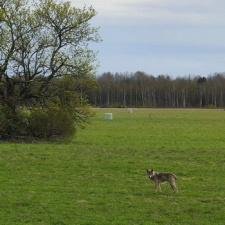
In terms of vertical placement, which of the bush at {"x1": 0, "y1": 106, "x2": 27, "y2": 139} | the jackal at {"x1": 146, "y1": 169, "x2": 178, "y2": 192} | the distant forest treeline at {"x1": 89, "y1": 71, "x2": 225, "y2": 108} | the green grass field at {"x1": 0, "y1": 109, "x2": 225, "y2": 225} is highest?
the distant forest treeline at {"x1": 89, "y1": 71, "x2": 225, "y2": 108}

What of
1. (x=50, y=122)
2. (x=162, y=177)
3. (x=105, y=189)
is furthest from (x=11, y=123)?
(x=162, y=177)

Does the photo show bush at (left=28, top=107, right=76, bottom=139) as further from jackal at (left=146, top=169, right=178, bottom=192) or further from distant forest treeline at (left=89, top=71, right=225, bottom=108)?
distant forest treeline at (left=89, top=71, right=225, bottom=108)

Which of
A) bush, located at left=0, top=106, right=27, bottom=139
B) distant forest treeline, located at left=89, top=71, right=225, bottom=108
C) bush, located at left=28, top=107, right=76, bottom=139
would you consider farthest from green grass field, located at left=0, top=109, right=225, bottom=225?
distant forest treeline, located at left=89, top=71, right=225, bottom=108

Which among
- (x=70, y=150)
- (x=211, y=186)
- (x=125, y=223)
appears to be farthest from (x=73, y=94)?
(x=125, y=223)

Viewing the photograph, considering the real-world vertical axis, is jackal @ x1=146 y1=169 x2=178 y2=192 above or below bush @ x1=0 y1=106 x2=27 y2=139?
below

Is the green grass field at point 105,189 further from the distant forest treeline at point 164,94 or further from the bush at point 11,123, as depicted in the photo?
the distant forest treeline at point 164,94

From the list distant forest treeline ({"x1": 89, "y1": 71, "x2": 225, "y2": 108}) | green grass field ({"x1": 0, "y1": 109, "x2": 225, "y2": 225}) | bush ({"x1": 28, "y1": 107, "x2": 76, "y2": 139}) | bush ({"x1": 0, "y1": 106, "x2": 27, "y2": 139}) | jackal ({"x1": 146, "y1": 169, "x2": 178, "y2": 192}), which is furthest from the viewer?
distant forest treeline ({"x1": 89, "y1": 71, "x2": 225, "y2": 108})

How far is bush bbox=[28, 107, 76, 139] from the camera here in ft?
93.5

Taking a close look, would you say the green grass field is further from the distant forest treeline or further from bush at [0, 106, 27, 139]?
the distant forest treeline

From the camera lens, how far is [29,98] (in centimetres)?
2916

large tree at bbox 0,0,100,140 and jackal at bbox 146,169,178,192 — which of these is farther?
large tree at bbox 0,0,100,140

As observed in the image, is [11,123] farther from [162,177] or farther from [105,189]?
[162,177]

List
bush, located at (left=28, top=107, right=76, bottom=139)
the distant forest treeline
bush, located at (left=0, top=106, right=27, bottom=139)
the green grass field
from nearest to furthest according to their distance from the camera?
the green grass field, bush, located at (left=0, top=106, right=27, bottom=139), bush, located at (left=28, top=107, right=76, bottom=139), the distant forest treeline

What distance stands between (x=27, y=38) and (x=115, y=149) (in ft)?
32.5
